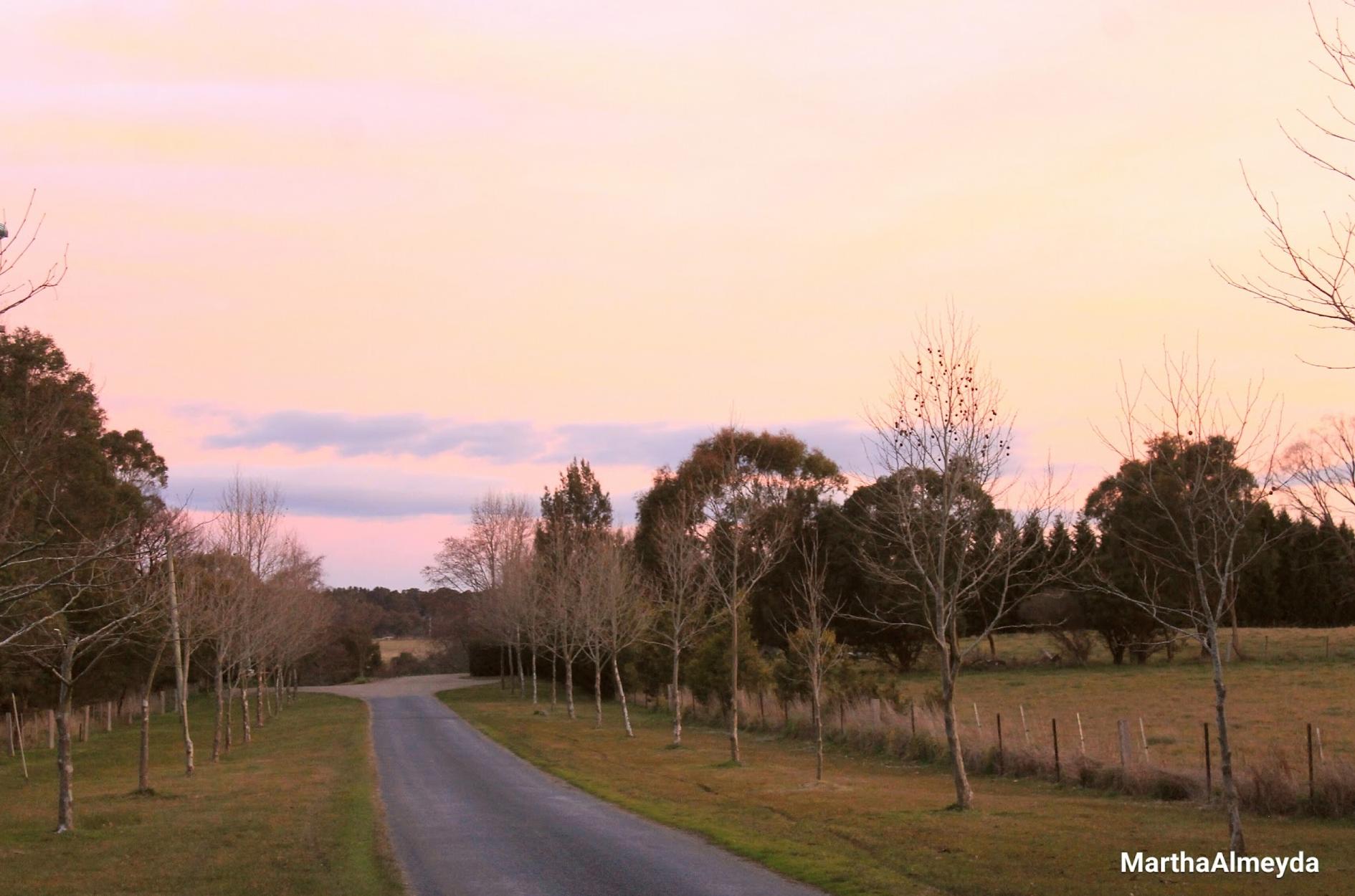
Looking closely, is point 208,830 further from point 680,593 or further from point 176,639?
point 680,593

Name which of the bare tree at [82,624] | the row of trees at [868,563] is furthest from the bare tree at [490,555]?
the bare tree at [82,624]

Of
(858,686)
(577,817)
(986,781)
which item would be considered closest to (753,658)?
(858,686)

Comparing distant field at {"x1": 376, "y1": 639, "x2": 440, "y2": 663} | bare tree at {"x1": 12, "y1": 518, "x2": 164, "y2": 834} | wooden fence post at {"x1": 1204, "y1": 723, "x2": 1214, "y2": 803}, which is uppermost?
bare tree at {"x1": 12, "y1": 518, "x2": 164, "y2": 834}

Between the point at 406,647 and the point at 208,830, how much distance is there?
11920 centimetres

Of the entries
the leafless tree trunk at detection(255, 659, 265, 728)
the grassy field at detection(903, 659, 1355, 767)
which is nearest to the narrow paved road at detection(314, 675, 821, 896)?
the grassy field at detection(903, 659, 1355, 767)

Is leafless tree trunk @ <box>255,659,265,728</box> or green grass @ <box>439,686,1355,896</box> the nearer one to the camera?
green grass @ <box>439,686,1355,896</box>

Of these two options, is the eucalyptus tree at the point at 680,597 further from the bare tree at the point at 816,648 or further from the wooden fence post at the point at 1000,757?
the wooden fence post at the point at 1000,757

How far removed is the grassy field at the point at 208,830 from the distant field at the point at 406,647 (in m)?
77.0

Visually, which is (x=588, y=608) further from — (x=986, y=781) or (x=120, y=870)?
(x=120, y=870)

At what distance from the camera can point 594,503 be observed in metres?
88.6

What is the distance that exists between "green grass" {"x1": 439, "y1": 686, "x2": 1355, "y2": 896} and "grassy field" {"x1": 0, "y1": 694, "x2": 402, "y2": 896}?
499cm

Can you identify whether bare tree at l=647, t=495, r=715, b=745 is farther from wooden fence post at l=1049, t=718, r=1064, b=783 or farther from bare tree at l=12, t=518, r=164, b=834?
bare tree at l=12, t=518, r=164, b=834

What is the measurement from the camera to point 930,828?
1630cm

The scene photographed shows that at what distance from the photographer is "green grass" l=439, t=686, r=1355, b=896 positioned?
1233 centimetres
